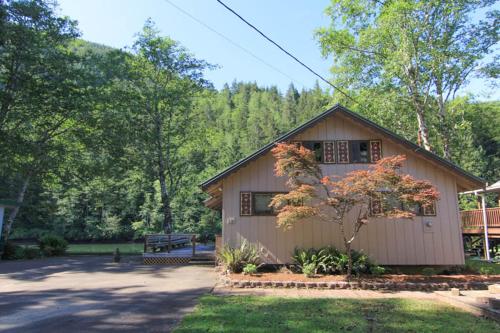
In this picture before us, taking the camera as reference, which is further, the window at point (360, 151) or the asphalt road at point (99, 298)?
the window at point (360, 151)

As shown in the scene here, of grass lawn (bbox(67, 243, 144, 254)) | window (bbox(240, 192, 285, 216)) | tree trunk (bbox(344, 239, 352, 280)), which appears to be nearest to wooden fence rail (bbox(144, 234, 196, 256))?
grass lawn (bbox(67, 243, 144, 254))

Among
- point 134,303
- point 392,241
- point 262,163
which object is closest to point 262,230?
point 262,163

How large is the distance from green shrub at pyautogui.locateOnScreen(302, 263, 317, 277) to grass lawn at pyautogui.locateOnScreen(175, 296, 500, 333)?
8.11 ft

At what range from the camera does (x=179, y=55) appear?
79.1 ft

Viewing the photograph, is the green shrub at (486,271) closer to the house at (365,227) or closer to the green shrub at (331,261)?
the house at (365,227)

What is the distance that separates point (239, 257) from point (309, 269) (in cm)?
242

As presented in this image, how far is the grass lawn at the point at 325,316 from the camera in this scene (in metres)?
5.91

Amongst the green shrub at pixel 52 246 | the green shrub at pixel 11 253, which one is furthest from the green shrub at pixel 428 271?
the green shrub at pixel 52 246

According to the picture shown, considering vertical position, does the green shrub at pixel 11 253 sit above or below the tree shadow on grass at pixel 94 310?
above

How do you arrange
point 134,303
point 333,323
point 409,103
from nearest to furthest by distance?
point 333,323, point 134,303, point 409,103

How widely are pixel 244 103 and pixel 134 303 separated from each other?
78.3 m

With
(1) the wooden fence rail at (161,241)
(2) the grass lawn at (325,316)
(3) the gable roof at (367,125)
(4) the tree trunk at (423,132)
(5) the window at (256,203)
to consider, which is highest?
(4) the tree trunk at (423,132)

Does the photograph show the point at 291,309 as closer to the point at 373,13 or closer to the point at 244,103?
the point at 373,13

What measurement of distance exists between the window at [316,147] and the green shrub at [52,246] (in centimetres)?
1750
